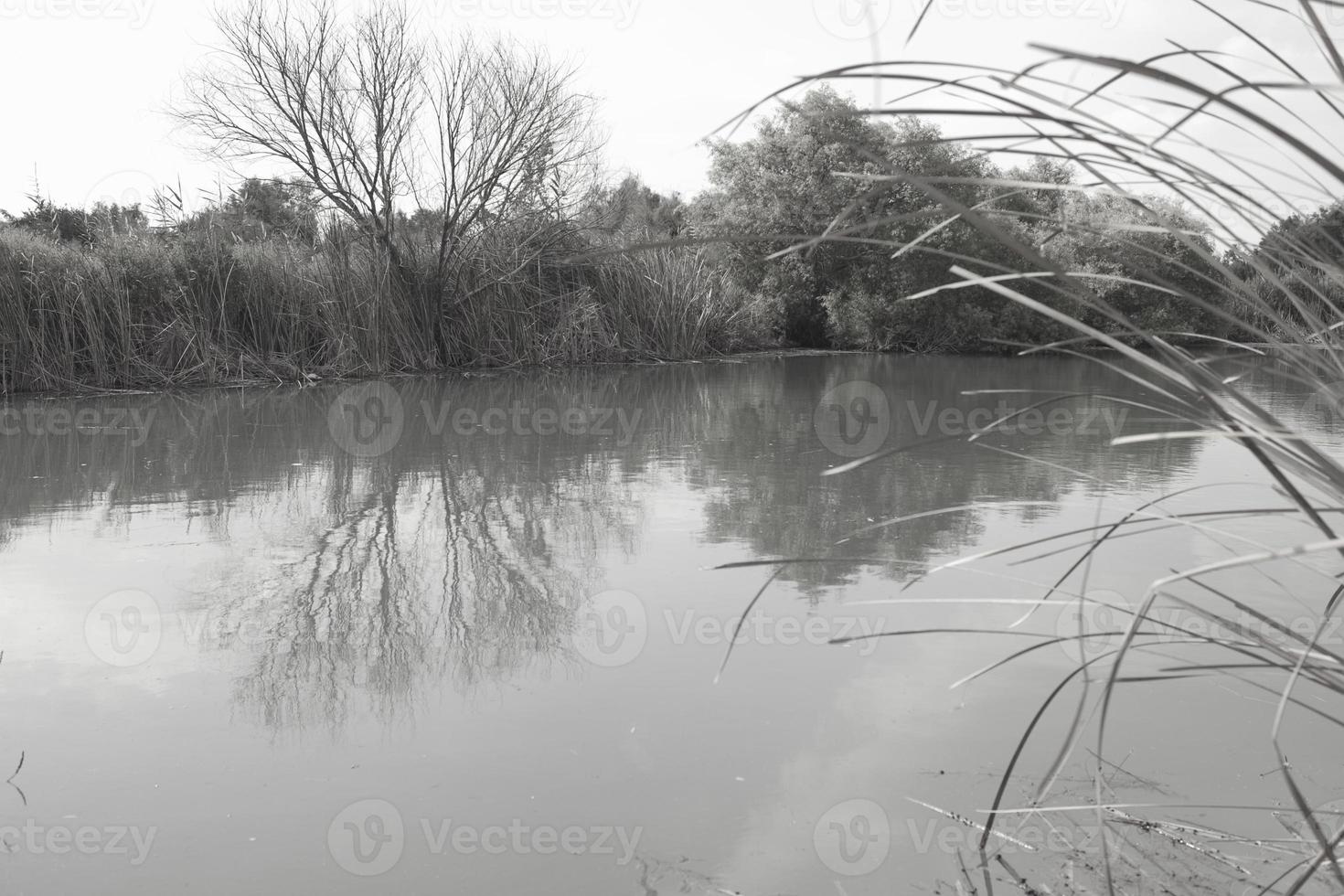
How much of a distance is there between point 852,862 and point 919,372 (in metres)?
10.1

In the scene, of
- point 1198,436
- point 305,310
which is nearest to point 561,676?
point 1198,436

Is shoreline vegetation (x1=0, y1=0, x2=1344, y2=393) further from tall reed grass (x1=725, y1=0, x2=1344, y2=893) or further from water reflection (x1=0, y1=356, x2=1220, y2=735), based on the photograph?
tall reed grass (x1=725, y1=0, x2=1344, y2=893)

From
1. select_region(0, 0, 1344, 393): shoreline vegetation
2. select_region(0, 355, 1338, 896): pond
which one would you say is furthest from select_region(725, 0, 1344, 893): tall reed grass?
select_region(0, 0, 1344, 393): shoreline vegetation

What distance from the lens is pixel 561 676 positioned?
211cm

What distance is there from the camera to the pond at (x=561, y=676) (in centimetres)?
148

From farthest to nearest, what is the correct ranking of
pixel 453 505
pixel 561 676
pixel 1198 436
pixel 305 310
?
1. pixel 305 310
2. pixel 453 505
3. pixel 561 676
4. pixel 1198 436

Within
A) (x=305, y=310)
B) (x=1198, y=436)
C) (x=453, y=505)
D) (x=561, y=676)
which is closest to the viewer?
(x=1198, y=436)

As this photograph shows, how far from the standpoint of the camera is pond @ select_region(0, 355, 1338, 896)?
1478 millimetres

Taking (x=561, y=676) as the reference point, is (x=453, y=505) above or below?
above

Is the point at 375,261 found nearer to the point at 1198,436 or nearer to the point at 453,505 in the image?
the point at 453,505

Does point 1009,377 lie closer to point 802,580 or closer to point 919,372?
point 919,372

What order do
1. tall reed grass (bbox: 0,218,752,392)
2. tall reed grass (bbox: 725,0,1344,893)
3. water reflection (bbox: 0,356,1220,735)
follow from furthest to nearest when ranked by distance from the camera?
tall reed grass (bbox: 0,218,752,392), water reflection (bbox: 0,356,1220,735), tall reed grass (bbox: 725,0,1344,893)

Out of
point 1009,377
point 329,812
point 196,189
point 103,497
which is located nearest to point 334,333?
point 196,189

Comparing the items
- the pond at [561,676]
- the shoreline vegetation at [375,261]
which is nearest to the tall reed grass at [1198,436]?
the pond at [561,676]
